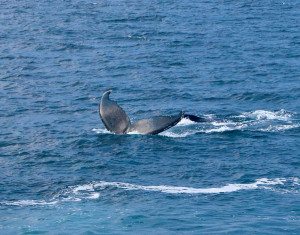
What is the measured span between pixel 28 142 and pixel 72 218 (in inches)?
889

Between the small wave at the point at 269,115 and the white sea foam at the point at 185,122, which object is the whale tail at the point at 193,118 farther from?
the small wave at the point at 269,115

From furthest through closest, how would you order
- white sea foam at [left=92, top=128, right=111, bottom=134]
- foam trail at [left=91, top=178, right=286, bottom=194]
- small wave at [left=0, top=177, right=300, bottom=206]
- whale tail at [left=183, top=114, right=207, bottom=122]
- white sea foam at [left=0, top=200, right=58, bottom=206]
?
whale tail at [left=183, top=114, right=207, bottom=122] < white sea foam at [left=92, top=128, right=111, bottom=134] < foam trail at [left=91, top=178, right=286, bottom=194] < small wave at [left=0, top=177, right=300, bottom=206] < white sea foam at [left=0, top=200, right=58, bottom=206]

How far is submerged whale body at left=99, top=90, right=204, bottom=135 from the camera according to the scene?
4040 inches

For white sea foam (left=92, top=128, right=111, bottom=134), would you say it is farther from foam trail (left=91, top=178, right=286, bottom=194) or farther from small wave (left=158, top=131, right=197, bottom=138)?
foam trail (left=91, top=178, right=286, bottom=194)

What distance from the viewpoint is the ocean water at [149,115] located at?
83312 millimetres

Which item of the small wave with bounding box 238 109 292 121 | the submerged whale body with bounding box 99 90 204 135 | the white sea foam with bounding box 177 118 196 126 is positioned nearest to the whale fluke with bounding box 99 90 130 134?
the submerged whale body with bounding box 99 90 204 135

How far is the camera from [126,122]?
104 metres

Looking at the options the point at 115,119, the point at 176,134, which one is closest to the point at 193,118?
the point at 176,134

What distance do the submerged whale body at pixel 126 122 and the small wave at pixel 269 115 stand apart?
9193 mm

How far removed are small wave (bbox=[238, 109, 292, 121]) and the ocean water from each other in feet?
0.37

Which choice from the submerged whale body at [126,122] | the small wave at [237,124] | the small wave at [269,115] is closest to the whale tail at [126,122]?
the submerged whale body at [126,122]

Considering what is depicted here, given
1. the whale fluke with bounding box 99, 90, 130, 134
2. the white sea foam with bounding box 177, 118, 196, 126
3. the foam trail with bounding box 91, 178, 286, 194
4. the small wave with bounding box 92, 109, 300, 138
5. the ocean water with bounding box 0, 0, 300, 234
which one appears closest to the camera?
the ocean water with bounding box 0, 0, 300, 234

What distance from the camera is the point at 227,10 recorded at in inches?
6718

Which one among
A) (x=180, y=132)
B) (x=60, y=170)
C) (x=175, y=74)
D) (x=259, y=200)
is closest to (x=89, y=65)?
(x=175, y=74)
